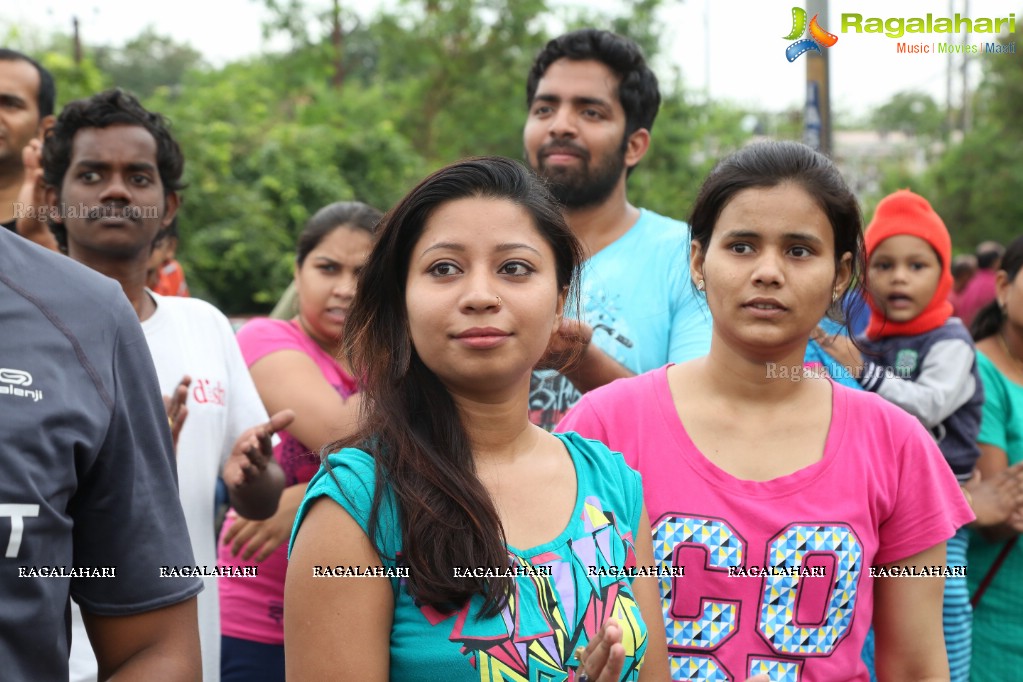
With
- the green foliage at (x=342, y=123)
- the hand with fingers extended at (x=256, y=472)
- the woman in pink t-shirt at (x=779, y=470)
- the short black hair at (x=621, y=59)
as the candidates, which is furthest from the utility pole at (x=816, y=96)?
the green foliage at (x=342, y=123)

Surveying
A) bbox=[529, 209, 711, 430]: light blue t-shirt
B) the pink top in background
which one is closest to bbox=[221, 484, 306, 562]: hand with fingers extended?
bbox=[529, 209, 711, 430]: light blue t-shirt

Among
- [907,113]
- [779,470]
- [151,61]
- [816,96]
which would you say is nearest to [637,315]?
[779,470]

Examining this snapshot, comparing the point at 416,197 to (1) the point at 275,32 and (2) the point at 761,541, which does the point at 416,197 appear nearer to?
(2) the point at 761,541

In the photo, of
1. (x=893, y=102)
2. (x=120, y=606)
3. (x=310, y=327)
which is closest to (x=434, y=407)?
(x=120, y=606)

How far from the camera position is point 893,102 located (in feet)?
141

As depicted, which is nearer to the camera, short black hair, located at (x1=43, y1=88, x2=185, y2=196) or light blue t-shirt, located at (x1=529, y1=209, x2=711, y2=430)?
light blue t-shirt, located at (x1=529, y1=209, x2=711, y2=430)

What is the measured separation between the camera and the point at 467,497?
197 centimetres

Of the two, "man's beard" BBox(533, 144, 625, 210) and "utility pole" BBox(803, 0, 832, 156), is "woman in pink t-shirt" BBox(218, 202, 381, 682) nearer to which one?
"man's beard" BBox(533, 144, 625, 210)

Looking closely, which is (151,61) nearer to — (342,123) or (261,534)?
(342,123)

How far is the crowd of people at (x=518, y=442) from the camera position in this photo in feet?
5.53

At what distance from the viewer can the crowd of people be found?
5.53 ft

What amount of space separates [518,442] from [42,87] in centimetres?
306

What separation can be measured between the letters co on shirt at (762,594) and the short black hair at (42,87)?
325cm

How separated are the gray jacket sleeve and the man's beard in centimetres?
112
